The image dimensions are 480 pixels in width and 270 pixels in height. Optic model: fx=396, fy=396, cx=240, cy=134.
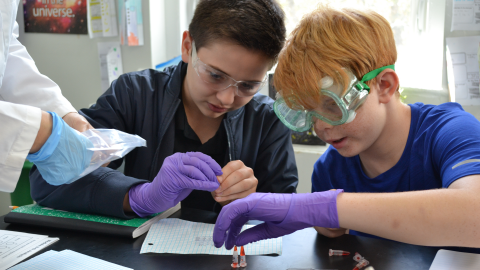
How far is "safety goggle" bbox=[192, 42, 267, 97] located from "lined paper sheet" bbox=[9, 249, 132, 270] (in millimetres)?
681

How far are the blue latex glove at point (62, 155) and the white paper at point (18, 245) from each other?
0.16m

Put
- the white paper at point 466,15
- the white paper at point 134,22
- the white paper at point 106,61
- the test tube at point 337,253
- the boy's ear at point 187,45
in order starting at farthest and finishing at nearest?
1. the white paper at point 106,61
2. the white paper at point 134,22
3. the white paper at point 466,15
4. the boy's ear at point 187,45
5. the test tube at point 337,253

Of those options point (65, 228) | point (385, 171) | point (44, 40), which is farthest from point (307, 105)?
point (44, 40)

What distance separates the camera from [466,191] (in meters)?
0.92

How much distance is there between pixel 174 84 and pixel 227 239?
77 cm

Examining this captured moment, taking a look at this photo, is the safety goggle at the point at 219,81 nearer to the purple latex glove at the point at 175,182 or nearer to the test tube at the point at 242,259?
the purple latex glove at the point at 175,182

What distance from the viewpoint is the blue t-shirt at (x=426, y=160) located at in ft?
3.34

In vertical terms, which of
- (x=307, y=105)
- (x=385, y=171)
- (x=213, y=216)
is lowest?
(x=213, y=216)

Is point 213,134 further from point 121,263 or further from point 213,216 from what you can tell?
point 121,263

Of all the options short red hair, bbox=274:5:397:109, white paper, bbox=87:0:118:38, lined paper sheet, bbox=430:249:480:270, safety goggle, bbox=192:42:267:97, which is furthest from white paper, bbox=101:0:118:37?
lined paper sheet, bbox=430:249:480:270

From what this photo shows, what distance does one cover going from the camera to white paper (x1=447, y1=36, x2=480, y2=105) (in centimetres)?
222

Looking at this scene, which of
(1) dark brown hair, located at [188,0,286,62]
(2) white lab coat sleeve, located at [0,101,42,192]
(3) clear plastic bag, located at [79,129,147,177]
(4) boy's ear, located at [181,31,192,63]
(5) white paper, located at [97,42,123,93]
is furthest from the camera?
(5) white paper, located at [97,42,123,93]

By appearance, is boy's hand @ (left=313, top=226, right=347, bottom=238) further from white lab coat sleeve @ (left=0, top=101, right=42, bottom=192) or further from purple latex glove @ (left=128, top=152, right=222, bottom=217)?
white lab coat sleeve @ (left=0, top=101, right=42, bottom=192)

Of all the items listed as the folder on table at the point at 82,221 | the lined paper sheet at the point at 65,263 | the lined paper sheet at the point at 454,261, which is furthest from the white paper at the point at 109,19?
the lined paper sheet at the point at 454,261
